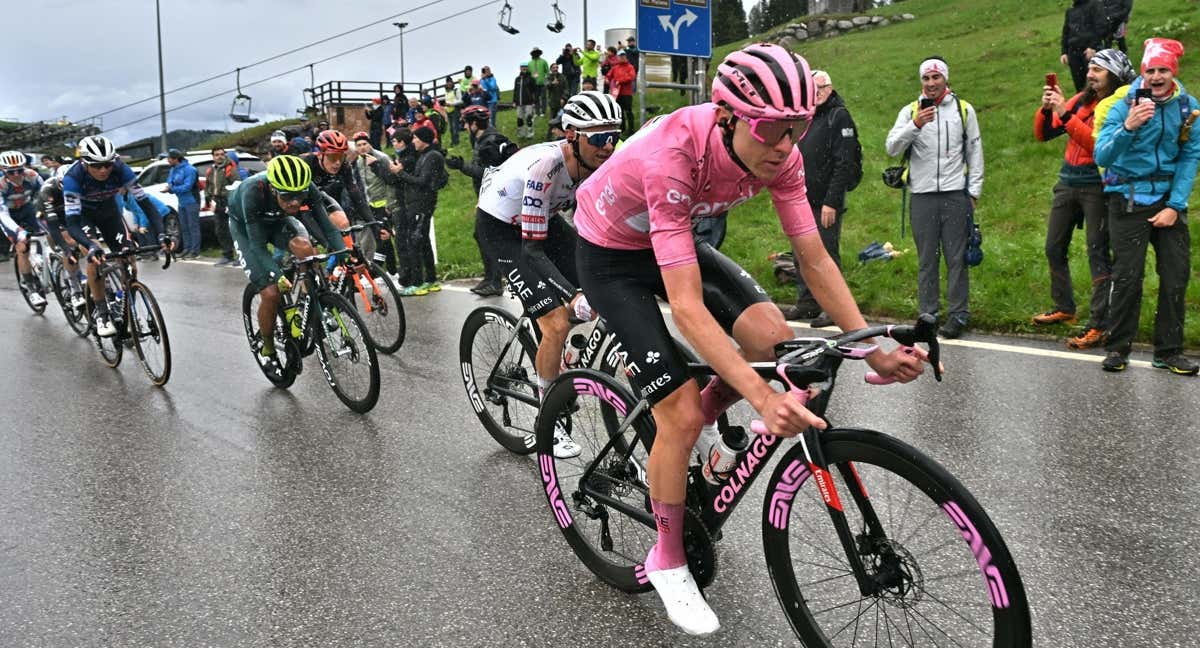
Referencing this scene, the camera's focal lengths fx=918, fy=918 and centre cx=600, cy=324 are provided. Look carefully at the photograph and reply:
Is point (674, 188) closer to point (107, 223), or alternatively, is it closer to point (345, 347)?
point (345, 347)

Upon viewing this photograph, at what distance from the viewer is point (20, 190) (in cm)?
1184

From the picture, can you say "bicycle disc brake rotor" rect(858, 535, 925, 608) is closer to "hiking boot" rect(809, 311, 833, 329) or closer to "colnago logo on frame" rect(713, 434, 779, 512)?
"colnago logo on frame" rect(713, 434, 779, 512)

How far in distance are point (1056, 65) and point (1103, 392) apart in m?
15.9

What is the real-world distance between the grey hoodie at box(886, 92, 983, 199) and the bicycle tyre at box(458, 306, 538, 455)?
13.1 feet

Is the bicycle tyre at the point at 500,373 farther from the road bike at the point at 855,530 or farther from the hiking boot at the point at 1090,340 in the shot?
the hiking boot at the point at 1090,340

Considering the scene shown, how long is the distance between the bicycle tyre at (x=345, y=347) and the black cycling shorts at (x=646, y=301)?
3142mm

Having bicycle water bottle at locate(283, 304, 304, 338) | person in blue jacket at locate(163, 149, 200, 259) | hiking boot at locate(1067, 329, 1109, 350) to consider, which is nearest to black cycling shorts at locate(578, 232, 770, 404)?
bicycle water bottle at locate(283, 304, 304, 338)

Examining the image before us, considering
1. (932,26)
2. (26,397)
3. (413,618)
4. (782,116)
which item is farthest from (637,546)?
(932,26)

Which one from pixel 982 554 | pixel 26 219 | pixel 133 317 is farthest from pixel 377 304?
pixel 26 219

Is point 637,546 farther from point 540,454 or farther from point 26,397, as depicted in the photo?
point 26,397

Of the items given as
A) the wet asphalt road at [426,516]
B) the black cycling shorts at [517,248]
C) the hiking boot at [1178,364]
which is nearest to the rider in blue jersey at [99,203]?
the wet asphalt road at [426,516]

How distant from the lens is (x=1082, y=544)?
373 cm

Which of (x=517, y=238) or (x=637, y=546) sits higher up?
(x=517, y=238)

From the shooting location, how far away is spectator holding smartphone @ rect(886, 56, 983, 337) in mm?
7574
